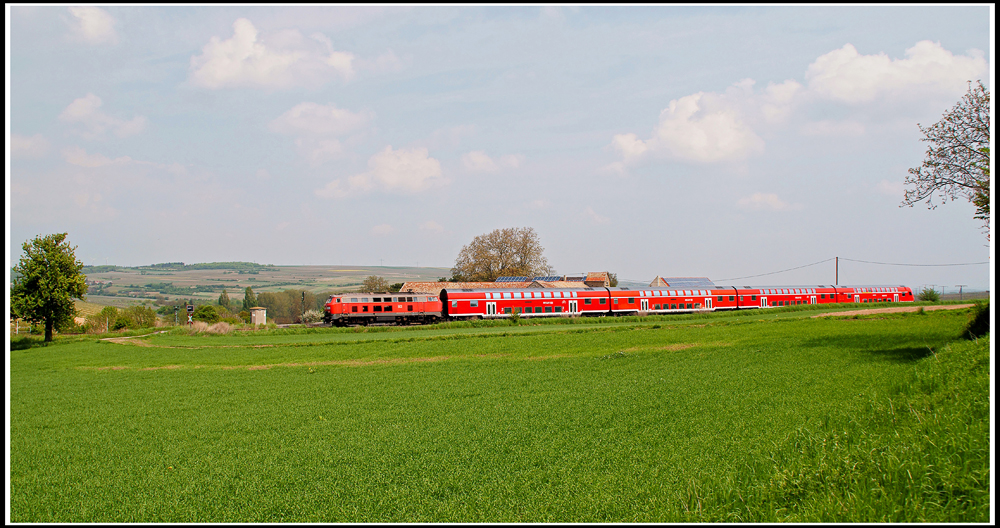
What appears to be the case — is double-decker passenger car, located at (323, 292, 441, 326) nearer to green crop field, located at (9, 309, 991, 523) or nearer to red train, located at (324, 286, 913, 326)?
red train, located at (324, 286, 913, 326)

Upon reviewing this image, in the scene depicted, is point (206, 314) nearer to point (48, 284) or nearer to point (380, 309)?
point (48, 284)

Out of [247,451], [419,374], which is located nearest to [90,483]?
[247,451]

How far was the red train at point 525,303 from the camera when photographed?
49.8 meters

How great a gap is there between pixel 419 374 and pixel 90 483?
1182 centimetres

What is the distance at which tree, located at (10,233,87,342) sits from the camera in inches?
1690

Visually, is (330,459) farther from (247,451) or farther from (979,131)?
(979,131)

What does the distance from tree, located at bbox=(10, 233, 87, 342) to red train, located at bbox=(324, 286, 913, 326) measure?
62.0 ft

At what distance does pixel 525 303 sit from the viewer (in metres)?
50.8

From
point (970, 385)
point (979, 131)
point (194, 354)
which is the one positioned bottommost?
point (194, 354)

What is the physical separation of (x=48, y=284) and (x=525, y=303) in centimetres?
3633

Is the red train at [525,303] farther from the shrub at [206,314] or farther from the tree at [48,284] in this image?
the shrub at [206,314]

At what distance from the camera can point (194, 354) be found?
106 feet

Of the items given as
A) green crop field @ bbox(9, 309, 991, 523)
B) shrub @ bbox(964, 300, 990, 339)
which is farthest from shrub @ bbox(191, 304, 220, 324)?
shrub @ bbox(964, 300, 990, 339)

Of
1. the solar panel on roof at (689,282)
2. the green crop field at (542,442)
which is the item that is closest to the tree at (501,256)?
the solar panel on roof at (689,282)
